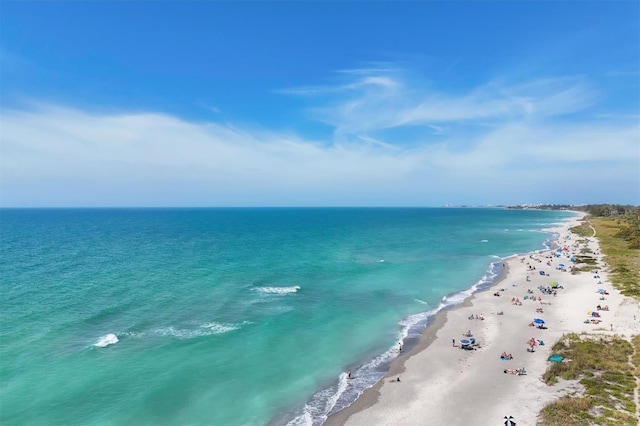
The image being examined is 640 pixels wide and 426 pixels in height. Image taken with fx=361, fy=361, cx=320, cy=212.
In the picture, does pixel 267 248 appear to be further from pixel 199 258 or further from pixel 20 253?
pixel 20 253

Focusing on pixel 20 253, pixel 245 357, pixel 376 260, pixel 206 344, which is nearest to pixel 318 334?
pixel 245 357

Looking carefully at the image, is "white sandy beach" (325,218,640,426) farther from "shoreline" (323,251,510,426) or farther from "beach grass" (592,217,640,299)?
"beach grass" (592,217,640,299)

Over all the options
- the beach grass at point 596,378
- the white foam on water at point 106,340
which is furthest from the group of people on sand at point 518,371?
the white foam on water at point 106,340

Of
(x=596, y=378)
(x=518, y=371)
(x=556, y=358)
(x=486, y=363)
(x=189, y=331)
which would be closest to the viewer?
(x=596, y=378)

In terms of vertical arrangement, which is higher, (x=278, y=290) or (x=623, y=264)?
(x=623, y=264)

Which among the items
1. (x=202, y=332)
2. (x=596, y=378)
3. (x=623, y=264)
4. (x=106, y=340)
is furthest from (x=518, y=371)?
(x=623, y=264)

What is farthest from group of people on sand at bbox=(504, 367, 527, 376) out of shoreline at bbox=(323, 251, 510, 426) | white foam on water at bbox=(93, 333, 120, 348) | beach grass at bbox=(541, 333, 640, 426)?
white foam on water at bbox=(93, 333, 120, 348)

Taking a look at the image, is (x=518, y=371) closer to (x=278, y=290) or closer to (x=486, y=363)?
(x=486, y=363)
